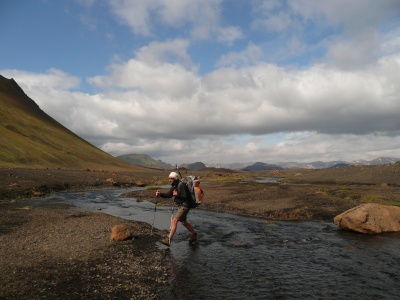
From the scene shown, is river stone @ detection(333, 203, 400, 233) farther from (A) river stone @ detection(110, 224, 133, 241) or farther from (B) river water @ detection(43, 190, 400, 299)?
(A) river stone @ detection(110, 224, 133, 241)

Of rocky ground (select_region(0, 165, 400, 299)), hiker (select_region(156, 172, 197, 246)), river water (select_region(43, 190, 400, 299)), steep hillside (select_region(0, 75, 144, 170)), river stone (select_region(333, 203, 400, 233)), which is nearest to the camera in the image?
rocky ground (select_region(0, 165, 400, 299))

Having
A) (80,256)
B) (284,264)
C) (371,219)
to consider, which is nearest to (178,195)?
(80,256)

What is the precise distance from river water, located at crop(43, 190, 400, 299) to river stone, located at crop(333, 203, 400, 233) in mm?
838

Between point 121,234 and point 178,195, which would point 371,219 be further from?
point 121,234

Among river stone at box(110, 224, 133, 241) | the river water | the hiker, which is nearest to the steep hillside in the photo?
river stone at box(110, 224, 133, 241)

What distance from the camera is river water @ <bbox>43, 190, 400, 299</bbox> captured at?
12719mm

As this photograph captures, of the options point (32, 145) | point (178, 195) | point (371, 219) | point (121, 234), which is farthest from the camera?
point (32, 145)

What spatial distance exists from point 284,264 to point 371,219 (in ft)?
35.4

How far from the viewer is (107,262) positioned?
15789 millimetres

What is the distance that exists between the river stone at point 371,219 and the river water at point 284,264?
84 cm

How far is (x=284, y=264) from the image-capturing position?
53.1ft

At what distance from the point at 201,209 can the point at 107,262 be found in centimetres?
2444

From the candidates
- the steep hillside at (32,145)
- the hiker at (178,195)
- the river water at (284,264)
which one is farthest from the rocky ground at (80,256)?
the steep hillside at (32,145)

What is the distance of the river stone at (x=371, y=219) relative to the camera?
74.1 feet
